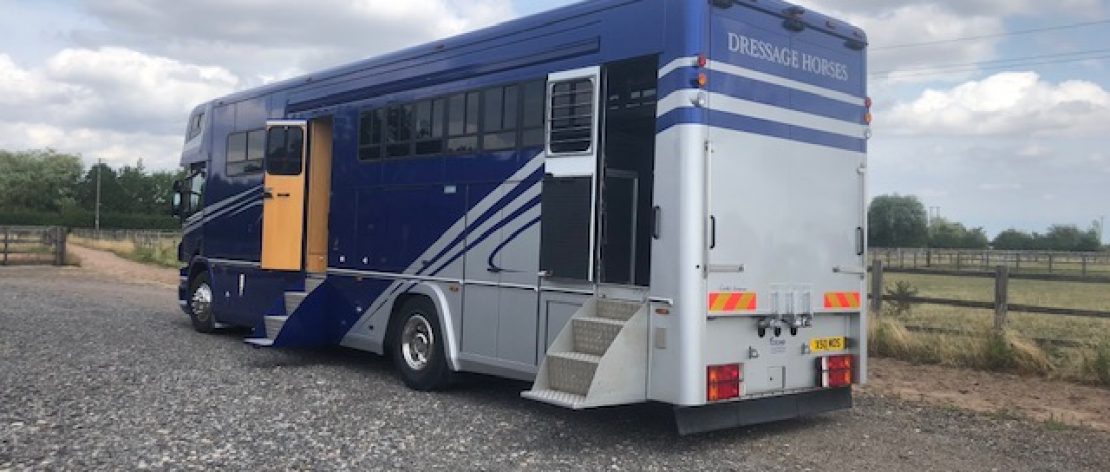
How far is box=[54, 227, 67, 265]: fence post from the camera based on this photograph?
27266 mm

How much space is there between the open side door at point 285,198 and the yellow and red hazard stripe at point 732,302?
18.3ft

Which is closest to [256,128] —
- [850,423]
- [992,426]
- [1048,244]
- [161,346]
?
[161,346]

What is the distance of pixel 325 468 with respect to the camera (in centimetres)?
560

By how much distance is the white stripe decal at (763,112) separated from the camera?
6.10 m

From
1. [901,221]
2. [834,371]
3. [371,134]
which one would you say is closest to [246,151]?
[371,134]

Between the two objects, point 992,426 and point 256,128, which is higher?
point 256,128

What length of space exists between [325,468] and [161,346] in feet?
20.2

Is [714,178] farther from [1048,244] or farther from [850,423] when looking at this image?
[1048,244]

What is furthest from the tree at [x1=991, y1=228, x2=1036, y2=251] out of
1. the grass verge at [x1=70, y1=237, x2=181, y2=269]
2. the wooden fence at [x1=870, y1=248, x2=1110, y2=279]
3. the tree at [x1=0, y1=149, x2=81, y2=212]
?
the tree at [x1=0, y1=149, x2=81, y2=212]

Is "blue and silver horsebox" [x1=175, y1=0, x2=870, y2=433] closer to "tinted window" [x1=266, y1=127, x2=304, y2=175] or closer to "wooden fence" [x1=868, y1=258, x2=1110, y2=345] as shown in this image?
"tinted window" [x1=266, y1=127, x2=304, y2=175]

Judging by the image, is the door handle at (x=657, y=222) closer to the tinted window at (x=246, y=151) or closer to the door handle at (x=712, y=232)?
the door handle at (x=712, y=232)

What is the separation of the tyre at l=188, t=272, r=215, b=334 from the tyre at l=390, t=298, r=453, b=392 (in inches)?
176

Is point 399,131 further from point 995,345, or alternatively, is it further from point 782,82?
point 995,345

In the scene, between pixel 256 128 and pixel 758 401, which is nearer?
pixel 758 401
